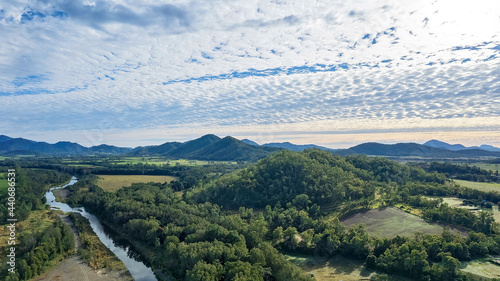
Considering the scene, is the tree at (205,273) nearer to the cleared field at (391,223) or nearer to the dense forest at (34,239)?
the dense forest at (34,239)

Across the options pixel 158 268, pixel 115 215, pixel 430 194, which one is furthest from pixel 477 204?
pixel 115 215

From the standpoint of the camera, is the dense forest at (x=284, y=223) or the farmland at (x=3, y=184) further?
the farmland at (x=3, y=184)

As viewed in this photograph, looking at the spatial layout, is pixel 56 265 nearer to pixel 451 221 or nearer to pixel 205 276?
pixel 205 276

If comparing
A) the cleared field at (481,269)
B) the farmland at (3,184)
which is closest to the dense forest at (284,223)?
the cleared field at (481,269)

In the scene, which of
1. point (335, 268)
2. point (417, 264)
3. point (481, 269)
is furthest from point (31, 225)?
point (481, 269)

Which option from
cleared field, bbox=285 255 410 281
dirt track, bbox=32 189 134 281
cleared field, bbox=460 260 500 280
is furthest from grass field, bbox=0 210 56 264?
cleared field, bbox=460 260 500 280
